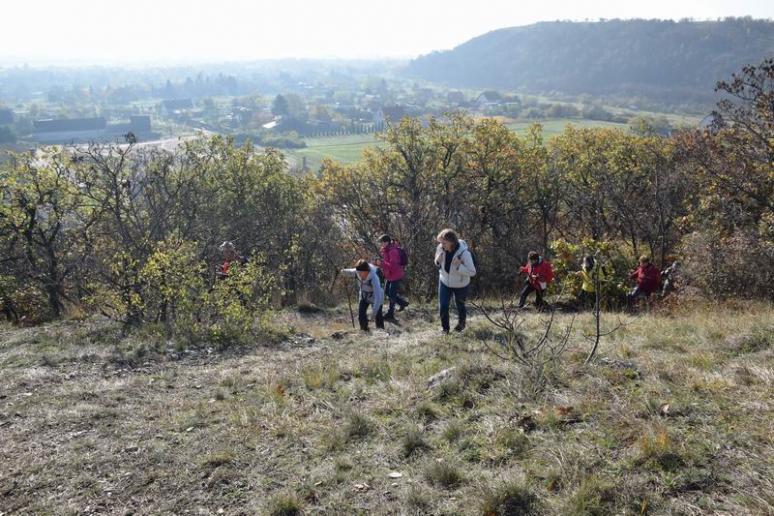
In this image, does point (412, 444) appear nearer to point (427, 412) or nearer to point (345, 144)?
point (427, 412)

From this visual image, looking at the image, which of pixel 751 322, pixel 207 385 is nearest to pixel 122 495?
pixel 207 385

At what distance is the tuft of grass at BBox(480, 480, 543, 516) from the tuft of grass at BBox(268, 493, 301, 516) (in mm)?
1291

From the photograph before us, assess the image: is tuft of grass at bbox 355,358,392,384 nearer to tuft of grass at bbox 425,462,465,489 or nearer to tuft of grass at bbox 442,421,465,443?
tuft of grass at bbox 442,421,465,443

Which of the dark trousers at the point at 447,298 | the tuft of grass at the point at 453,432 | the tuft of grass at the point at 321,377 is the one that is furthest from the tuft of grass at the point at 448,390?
the dark trousers at the point at 447,298

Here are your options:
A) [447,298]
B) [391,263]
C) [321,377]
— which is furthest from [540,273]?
[321,377]

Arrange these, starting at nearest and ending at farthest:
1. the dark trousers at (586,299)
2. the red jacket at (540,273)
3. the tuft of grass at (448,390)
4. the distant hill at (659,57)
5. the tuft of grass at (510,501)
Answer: the tuft of grass at (510,501) < the tuft of grass at (448,390) < the red jacket at (540,273) < the dark trousers at (586,299) < the distant hill at (659,57)

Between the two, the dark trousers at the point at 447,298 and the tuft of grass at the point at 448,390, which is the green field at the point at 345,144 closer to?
the dark trousers at the point at 447,298

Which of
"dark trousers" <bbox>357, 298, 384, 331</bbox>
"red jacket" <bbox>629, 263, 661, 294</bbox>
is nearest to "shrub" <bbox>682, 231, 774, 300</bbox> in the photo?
"red jacket" <bbox>629, 263, 661, 294</bbox>

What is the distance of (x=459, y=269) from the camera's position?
7832mm

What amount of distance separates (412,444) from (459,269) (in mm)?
3562

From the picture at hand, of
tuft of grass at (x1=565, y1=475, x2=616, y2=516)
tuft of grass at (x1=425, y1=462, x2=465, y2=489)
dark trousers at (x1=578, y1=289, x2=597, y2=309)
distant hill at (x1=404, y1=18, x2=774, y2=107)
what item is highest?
distant hill at (x1=404, y1=18, x2=774, y2=107)

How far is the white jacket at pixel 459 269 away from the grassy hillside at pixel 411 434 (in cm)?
92

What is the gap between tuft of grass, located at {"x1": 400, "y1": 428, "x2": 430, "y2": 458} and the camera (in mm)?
4598

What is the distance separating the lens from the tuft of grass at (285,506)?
392cm
